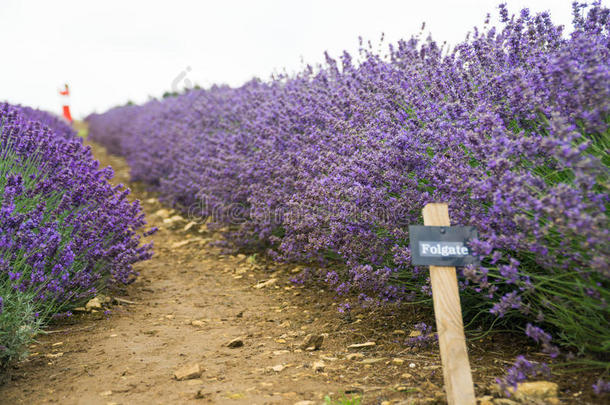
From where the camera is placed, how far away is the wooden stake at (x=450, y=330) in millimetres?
2109

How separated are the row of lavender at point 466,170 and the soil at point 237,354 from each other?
211 mm

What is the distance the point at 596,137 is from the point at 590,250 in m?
0.62

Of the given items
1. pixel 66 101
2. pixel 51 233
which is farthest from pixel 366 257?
pixel 66 101

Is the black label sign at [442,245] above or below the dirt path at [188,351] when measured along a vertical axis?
above

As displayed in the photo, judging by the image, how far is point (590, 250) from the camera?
1.95 metres

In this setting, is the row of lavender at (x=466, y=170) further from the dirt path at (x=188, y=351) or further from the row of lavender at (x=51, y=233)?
the row of lavender at (x=51, y=233)

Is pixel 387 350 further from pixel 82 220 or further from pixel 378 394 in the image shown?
pixel 82 220

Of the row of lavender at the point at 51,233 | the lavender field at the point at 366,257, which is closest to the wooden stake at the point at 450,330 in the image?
the lavender field at the point at 366,257

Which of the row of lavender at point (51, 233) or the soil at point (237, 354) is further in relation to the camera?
the row of lavender at point (51, 233)

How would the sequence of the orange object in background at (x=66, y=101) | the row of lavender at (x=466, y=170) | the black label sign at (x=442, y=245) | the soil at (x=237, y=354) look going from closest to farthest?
the row of lavender at (x=466, y=170)
the black label sign at (x=442, y=245)
the soil at (x=237, y=354)
the orange object in background at (x=66, y=101)

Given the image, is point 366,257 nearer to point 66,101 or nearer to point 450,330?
point 450,330

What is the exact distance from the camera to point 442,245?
220 centimetres

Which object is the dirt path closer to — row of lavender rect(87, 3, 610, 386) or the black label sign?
row of lavender rect(87, 3, 610, 386)

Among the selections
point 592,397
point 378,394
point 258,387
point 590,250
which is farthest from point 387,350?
point 590,250
